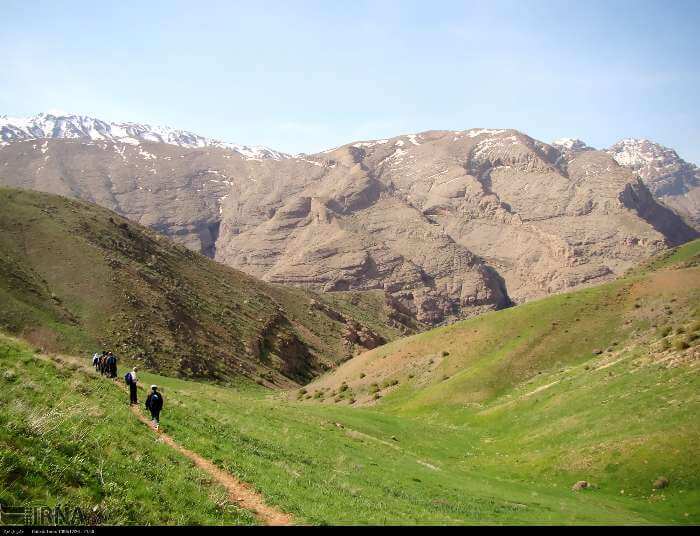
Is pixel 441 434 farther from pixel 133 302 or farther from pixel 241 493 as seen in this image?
pixel 133 302

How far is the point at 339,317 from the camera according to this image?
134m

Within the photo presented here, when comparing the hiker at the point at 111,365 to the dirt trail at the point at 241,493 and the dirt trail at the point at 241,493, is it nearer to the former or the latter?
the dirt trail at the point at 241,493

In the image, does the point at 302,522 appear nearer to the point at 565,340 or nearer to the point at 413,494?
the point at 413,494

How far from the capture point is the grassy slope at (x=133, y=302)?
66.4 metres

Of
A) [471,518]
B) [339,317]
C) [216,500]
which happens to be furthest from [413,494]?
[339,317]

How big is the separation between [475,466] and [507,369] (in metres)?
19.4

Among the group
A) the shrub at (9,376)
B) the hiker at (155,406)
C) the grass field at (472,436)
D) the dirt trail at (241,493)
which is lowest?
the grass field at (472,436)

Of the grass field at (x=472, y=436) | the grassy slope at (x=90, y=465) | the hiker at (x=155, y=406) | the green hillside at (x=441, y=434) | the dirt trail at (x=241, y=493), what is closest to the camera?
the grassy slope at (x=90, y=465)

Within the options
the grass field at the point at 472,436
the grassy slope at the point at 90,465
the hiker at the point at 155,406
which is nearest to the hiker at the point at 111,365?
the grass field at the point at 472,436

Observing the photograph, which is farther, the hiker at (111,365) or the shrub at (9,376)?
the hiker at (111,365)

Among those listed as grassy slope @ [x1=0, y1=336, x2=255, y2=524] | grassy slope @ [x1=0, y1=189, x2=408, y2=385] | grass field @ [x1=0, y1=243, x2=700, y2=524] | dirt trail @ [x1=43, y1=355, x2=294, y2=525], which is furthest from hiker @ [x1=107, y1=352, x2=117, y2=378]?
grassy slope @ [x1=0, y1=189, x2=408, y2=385]

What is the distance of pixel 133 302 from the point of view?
3100 inches

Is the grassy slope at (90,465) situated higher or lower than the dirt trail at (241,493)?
higher

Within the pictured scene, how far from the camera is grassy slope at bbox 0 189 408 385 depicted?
66375 millimetres
